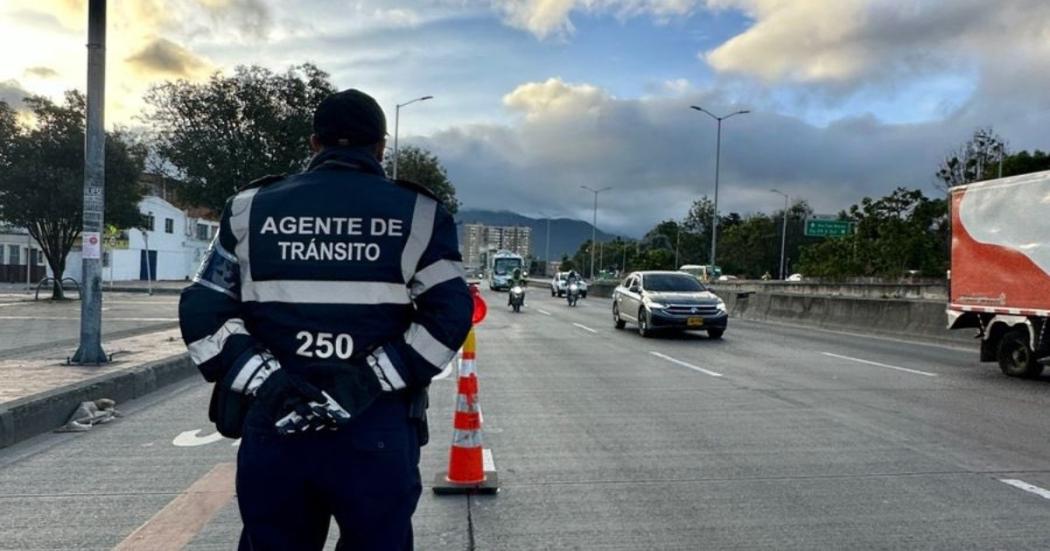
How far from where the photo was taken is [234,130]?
35406 mm

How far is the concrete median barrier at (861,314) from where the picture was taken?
19.7 metres

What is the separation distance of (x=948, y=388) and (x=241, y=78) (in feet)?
106

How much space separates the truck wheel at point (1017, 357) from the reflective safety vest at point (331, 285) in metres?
12.3

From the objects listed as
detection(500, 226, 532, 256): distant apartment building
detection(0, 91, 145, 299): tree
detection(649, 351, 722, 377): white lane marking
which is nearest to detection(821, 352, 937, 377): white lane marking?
detection(649, 351, 722, 377): white lane marking

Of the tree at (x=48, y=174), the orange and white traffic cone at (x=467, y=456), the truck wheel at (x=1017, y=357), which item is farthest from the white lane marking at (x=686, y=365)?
the tree at (x=48, y=174)

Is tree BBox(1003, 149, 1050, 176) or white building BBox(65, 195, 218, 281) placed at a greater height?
tree BBox(1003, 149, 1050, 176)

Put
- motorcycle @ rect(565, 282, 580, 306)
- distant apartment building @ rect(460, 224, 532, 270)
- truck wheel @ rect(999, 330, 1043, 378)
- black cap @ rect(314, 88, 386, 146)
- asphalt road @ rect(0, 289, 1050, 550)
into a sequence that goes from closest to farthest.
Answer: black cap @ rect(314, 88, 386, 146)
asphalt road @ rect(0, 289, 1050, 550)
truck wheel @ rect(999, 330, 1043, 378)
motorcycle @ rect(565, 282, 580, 306)
distant apartment building @ rect(460, 224, 532, 270)

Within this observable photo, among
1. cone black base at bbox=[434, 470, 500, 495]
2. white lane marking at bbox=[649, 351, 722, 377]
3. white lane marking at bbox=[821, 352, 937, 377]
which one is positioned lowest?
white lane marking at bbox=[649, 351, 722, 377]

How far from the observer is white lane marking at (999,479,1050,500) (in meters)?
5.46

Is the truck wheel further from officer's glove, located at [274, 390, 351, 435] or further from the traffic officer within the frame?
officer's glove, located at [274, 390, 351, 435]

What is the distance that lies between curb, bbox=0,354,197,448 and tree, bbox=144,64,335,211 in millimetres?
25182

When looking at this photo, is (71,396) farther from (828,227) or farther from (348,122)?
(828,227)

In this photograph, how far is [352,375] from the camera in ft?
7.70

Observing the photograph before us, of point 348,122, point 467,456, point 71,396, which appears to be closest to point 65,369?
point 71,396
